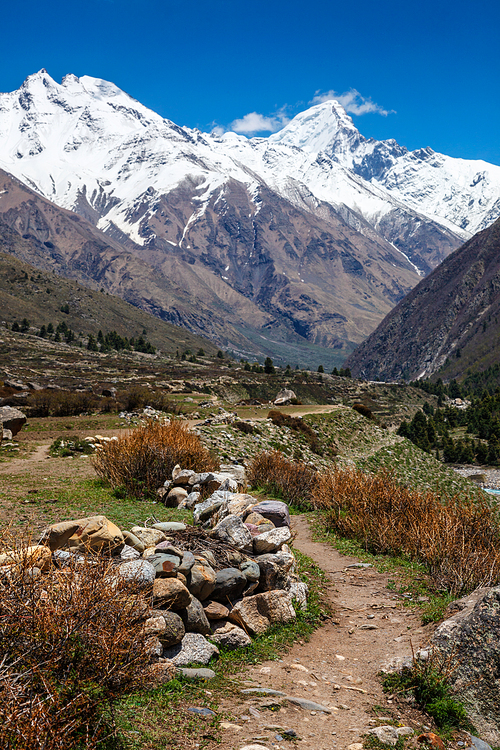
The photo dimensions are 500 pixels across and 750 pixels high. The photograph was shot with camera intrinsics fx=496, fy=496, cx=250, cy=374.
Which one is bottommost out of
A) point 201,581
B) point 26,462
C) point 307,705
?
point 26,462

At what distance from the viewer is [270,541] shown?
28.9 feet

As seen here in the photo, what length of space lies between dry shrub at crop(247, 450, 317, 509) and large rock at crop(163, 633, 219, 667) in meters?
11.4

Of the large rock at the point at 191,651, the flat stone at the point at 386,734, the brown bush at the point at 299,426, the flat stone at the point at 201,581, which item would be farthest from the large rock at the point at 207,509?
the brown bush at the point at 299,426

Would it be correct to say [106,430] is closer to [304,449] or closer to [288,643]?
[304,449]

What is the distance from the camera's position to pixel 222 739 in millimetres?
4539

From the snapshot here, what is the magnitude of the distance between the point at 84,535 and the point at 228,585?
86.5 inches

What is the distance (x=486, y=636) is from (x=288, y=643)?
2.63 metres

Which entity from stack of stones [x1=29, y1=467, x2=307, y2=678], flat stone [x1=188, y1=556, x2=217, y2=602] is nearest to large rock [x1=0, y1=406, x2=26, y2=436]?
stack of stones [x1=29, y1=467, x2=307, y2=678]

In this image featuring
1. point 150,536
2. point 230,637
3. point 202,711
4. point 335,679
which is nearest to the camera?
point 202,711

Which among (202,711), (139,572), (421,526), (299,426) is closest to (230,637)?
(202,711)

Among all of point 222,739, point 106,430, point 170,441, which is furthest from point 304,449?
point 222,739

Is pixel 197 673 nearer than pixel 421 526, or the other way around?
pixel 197 673

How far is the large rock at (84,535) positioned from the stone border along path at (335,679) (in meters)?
2.50

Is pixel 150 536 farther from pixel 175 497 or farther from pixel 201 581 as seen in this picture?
pixel 175 497
